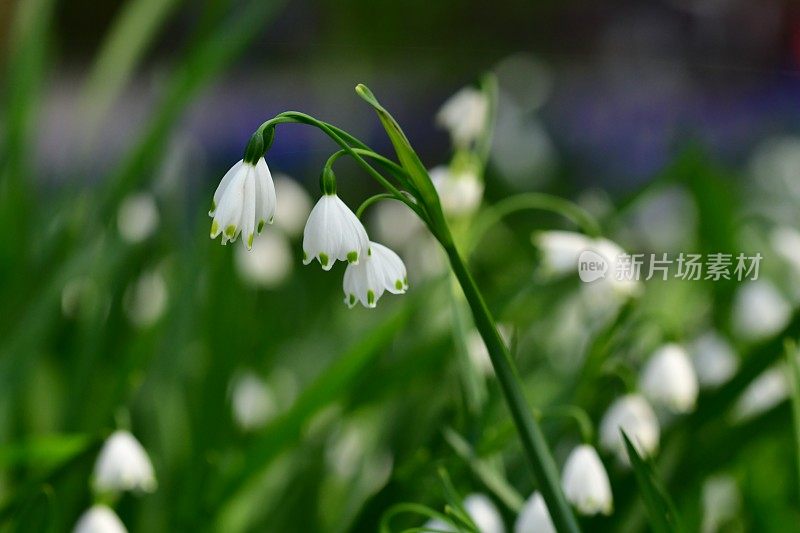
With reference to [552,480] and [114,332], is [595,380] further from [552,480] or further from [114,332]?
[114,332]

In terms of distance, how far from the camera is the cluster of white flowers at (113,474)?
1215 millimetres

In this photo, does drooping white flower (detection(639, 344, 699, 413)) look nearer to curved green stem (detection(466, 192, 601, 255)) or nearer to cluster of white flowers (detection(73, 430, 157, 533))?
curved green stem (detection(466, 192, 601, 255))

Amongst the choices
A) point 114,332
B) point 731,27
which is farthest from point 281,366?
point 731,27

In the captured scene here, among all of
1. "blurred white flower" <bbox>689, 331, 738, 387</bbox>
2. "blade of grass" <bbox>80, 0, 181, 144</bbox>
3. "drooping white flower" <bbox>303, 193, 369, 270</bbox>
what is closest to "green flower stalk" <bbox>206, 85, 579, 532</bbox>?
"drooping white flower" <bbox>303, 193, 369, 270</bbox>

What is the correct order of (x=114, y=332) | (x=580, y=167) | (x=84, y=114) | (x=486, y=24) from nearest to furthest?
(x=114, y=332) < (x=84, y=114) < (x=580, y=167) < (x=486, y=24)

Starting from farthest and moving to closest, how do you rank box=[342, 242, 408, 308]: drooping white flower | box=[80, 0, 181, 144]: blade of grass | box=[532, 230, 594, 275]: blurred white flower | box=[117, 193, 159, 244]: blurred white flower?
box=[80, 0, 181, 144]: blade of grass → box=[117, 193, 159, 244]: blurred white flower → box=[532, 230, 594, 275]: blurred white flower → box=[342, 242, 408, 308]: drooping white flower

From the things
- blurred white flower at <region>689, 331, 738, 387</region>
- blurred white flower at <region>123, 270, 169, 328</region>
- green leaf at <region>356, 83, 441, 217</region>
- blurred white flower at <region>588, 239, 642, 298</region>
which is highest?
green leaf at <region>356, 83, 441, 217</region>

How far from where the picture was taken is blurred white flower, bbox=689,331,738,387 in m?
1.73

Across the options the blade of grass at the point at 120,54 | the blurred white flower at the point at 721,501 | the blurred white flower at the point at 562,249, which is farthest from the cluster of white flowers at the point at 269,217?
the blade of grass at the point at 120,54

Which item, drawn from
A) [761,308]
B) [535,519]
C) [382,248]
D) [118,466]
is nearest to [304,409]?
[118,466]

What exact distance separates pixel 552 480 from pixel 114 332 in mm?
1228

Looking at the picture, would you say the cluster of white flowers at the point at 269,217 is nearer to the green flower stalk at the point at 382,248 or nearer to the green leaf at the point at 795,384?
the green flower stalk at the point at 382,248

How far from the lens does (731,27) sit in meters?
5.42

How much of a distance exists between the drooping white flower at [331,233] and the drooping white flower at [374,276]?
0.16 feet
